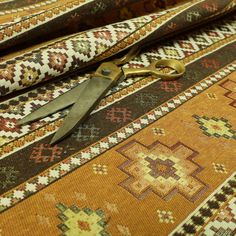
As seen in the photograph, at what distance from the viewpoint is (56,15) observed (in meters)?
1.19

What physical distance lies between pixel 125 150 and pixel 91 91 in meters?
0.17

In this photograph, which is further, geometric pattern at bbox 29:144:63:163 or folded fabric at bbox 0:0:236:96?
folded fabric at bbox 0:0:236:96

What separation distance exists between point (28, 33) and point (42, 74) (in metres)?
0.17

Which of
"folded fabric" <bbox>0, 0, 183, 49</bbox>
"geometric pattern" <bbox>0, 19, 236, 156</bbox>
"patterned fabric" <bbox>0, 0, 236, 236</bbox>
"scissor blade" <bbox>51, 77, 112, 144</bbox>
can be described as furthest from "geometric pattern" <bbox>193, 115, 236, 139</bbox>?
"folded fabric" <bbox>0, 0, 183, 49</bbox>

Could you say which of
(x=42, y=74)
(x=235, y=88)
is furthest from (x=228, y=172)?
(x=42, y=74)

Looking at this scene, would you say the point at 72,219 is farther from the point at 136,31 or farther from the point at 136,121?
the point at 136,31

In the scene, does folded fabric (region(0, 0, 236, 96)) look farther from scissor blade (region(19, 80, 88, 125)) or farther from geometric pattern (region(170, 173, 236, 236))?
geometric pattern (region(170, 173, 236, 236))

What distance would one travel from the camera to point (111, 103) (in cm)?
102

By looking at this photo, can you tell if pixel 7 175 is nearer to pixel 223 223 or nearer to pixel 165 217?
pixel 165 217

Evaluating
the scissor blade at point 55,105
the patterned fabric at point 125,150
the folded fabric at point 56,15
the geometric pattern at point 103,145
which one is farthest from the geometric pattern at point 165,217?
the folded fabric at point 56,15

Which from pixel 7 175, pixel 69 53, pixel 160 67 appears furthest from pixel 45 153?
pixel 160 67

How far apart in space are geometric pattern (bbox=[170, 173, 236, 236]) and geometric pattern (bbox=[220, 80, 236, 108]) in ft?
1.02

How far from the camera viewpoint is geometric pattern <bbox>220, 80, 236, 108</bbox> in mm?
1075

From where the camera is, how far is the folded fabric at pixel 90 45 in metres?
1.01
